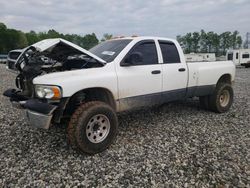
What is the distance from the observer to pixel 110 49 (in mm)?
4422

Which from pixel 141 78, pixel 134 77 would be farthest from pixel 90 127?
pixel 141 78

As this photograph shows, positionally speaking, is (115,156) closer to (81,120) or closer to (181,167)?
(81,120)

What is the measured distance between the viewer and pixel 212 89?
5.75 m

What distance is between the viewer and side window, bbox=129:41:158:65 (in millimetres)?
4391

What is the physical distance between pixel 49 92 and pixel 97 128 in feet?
3.21

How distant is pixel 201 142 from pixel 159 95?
1203 millimetres

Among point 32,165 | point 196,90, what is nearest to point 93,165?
point 32,165

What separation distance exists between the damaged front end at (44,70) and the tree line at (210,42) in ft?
248

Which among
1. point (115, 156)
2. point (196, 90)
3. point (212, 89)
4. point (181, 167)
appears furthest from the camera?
point (212, 89)

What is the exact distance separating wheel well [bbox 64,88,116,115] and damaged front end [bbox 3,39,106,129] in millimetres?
397

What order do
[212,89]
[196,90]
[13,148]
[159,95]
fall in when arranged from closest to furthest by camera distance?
[13,148] → [159,95] → [196,90] → [212,89]

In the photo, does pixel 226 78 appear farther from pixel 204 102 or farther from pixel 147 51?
pixel 147 51

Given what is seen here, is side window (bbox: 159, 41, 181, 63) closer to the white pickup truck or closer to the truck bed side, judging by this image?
the white pickup truck

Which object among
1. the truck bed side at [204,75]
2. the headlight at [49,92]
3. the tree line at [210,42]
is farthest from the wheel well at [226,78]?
the tree line at [210,42]
